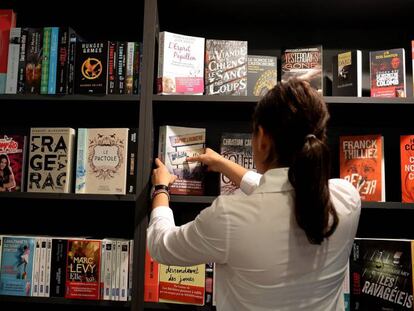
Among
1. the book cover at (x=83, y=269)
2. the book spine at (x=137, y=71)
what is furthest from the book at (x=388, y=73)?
the book cover at (x=83, y=269)

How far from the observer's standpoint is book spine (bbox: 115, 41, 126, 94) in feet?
4.97

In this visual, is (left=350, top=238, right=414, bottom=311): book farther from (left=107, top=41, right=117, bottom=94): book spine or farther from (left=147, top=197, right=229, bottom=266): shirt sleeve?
(left=107, top=41, right=117, bottom=94): book spine

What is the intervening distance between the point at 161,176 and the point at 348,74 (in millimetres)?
841

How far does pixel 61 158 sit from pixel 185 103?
1.76 feet

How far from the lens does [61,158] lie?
59.7 inches

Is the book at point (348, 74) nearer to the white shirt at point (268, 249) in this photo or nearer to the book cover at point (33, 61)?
the white shirt at point (268, 249)

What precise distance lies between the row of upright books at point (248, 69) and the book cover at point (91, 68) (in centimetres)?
22

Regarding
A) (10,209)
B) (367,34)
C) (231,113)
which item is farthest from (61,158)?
(367,34)

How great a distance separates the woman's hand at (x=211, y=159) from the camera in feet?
4.89

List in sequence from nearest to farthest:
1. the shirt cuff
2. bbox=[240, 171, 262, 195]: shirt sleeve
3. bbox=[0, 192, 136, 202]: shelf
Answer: the shirt cuff → bbox=[240, 171, 262, 195]: shirt sleeve → bbox=[0, 192, 136, 202]: shelf

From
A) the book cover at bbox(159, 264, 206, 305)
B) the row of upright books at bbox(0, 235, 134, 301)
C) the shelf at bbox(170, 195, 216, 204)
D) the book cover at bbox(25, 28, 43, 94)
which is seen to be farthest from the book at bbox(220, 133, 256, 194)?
the book cover at bbox(25, 28, 43, 94)

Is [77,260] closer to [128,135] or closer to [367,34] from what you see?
[128,135]

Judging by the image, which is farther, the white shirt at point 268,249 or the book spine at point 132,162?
the book spine at point 132,162

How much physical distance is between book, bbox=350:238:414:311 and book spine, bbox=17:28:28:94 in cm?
144
